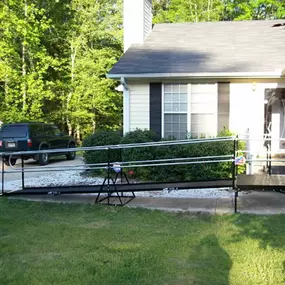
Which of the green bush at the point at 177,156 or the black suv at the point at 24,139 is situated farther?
the black suv at the point at 24,139

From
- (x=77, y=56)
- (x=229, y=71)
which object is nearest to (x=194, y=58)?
(x=229, y=71)

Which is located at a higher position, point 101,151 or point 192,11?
point 192,11

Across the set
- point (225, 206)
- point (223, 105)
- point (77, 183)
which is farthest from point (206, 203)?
point (223, 105)

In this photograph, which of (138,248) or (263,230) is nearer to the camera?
(138,248)

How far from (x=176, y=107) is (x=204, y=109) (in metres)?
0.77

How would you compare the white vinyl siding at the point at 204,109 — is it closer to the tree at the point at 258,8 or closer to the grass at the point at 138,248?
the grass at the point at 138,248

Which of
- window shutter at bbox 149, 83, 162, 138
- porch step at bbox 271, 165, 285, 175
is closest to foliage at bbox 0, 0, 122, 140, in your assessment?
window shutter at bbox 149, 83, 162, 138

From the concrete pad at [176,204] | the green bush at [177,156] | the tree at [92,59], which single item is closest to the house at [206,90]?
the green bush at [177,156]

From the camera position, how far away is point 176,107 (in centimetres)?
1007

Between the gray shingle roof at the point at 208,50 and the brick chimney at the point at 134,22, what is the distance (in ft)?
1.17

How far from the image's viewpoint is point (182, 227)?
17.6 feet

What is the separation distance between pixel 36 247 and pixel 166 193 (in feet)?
12.7

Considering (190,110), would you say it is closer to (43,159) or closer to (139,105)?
(139,105)

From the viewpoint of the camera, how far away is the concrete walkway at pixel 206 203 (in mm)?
6289
